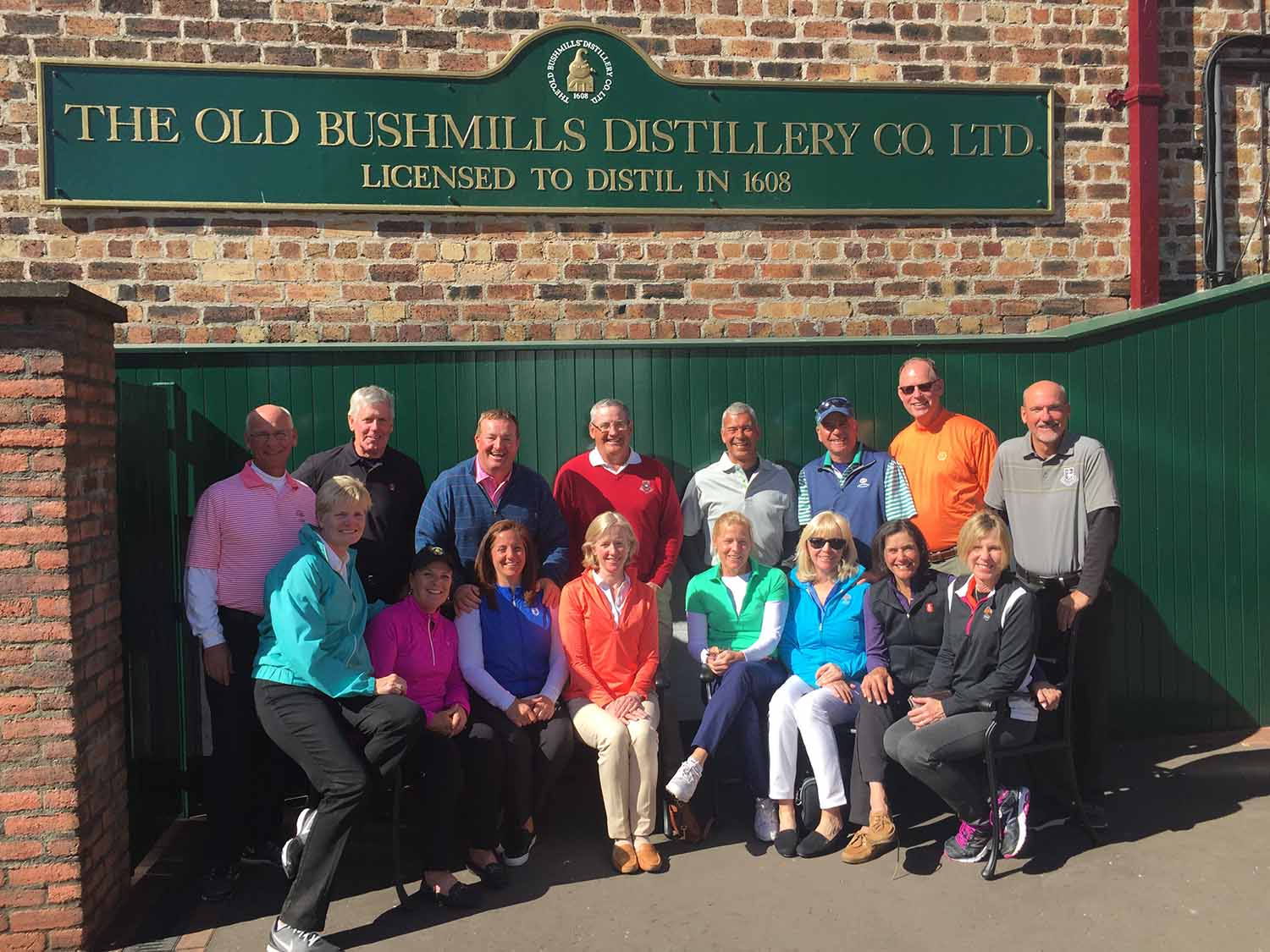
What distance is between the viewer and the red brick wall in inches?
222

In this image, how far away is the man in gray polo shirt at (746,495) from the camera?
5090mm

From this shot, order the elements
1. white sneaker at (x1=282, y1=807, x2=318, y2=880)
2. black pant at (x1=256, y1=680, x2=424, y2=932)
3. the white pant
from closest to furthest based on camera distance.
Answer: black pant at (x1=256, y1=680, x2=424, y2=932), white sneaker at (x1=282, y1=807, x2=318, y2=880), the white pant

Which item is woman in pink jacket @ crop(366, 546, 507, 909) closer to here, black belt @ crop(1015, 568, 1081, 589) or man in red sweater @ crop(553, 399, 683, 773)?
man in red sweater @ crop(553, 399, 683, 773)

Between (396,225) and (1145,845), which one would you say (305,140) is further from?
(1145,845)

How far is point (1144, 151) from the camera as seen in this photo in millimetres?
6461

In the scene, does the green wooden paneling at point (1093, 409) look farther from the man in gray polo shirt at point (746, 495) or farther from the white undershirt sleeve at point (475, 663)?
the white undershirt sleeve at point (475, 663)

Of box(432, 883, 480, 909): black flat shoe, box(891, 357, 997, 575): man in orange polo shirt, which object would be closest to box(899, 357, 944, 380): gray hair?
box(891, 357, 997, 575): man in orange polo shirt

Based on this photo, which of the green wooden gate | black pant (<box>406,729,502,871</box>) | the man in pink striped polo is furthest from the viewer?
the green wooden gate

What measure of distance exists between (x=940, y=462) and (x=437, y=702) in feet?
8.33

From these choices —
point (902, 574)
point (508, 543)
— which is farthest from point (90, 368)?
point (902, 574)

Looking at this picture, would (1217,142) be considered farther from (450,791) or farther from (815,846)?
(450,791)

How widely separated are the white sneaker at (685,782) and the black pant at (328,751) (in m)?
1.09

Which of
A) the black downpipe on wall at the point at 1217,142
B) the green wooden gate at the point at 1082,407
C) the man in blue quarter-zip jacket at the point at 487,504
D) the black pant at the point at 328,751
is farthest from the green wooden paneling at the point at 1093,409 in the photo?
the black pant at the point at 328,751

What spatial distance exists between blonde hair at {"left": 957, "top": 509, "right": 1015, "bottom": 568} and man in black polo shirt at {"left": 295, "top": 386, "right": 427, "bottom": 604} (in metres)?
2.39
